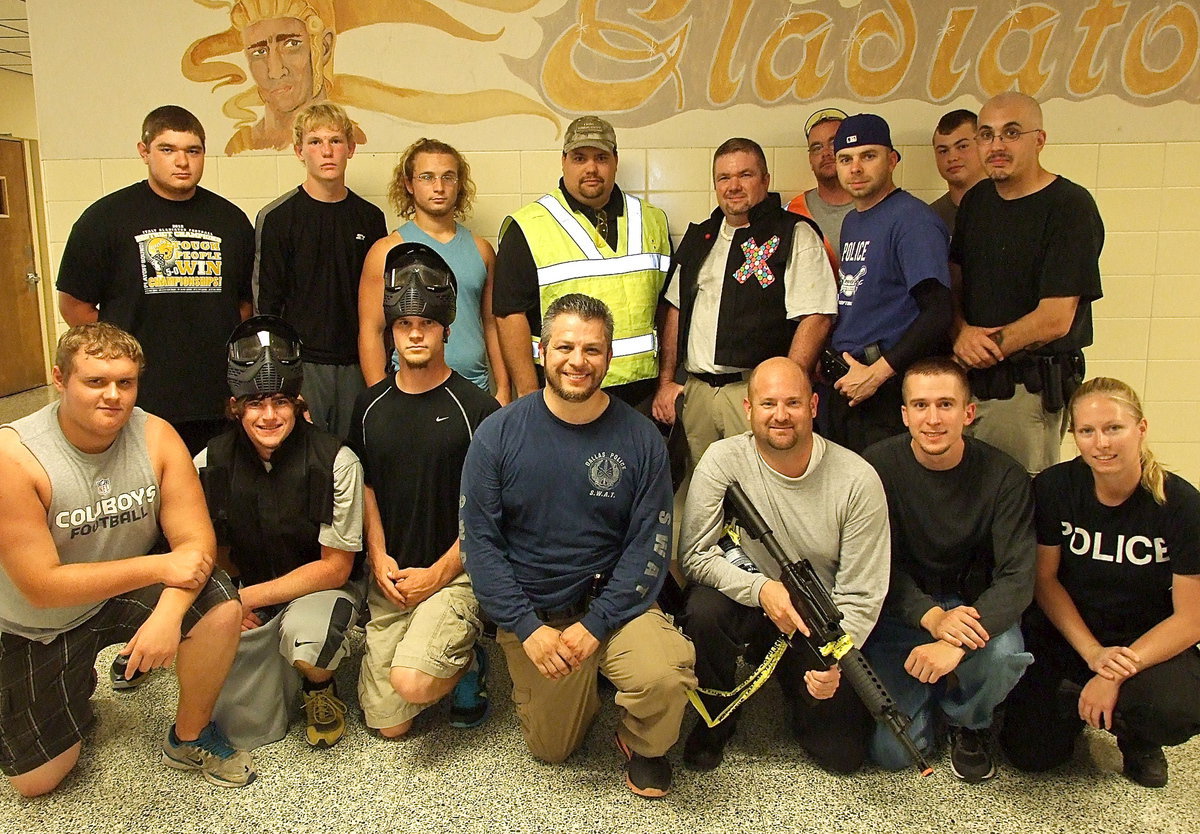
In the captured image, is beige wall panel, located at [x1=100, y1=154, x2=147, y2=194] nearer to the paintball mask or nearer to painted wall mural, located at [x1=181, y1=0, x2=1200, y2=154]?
painted wall mural, located at [x1=181, y1=0, x2=1200, y2=154]

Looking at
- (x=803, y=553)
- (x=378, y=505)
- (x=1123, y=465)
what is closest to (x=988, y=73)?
(x=1123, y=465)

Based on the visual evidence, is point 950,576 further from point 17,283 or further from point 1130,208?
point 17,283

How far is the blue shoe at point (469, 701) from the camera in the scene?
275 cm

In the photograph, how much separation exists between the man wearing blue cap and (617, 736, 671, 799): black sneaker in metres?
1.36

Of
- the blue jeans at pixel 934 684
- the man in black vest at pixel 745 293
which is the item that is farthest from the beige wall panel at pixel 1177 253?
the blue jeans at pixel 934 684

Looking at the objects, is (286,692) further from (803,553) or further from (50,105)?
(50,105)

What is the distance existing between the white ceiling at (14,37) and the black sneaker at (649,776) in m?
5.44

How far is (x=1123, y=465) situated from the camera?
236 cm

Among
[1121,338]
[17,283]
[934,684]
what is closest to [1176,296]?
[1121,338]

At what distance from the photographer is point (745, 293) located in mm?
3150

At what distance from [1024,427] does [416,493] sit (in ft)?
6.99

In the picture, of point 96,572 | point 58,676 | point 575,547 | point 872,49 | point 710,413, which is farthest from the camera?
point 872,49

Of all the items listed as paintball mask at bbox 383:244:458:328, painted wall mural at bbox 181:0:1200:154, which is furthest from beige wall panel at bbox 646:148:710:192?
paintball mask at bbox 383:244:458:328

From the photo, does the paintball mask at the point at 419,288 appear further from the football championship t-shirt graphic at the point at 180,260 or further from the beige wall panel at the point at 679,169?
the beige wall panel at the point at 679,169
